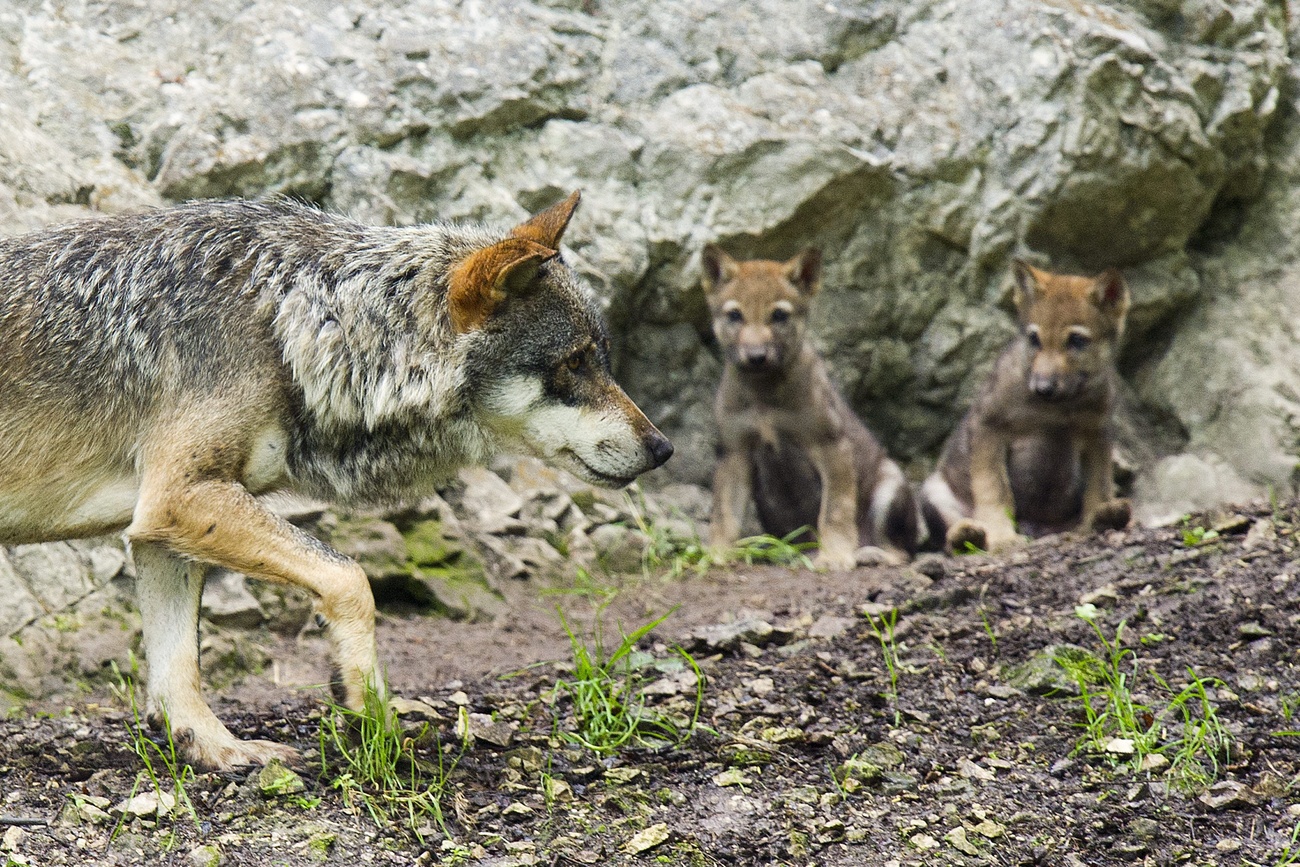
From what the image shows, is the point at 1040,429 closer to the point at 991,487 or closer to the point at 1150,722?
the point at 991,487

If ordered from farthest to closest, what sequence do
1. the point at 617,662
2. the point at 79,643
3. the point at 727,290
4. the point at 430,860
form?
the point at 727,290, the point at 79,643, the point at 617,662, the point at 430,860

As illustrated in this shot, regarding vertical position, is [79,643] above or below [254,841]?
below

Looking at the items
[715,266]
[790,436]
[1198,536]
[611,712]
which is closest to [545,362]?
[611,712]

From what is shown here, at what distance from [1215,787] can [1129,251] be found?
21.0 ft

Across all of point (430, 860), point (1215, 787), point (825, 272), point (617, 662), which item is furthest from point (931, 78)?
point (430, 860)

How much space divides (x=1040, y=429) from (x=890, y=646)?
4.35 m

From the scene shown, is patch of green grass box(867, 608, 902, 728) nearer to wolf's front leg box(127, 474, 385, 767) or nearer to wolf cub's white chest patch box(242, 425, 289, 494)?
wolf's front leg box(127, 474, 385, 767)

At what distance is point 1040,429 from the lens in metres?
9.00

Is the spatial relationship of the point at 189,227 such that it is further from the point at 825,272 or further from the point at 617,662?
the point at 825,272

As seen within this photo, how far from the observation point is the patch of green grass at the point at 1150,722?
3965 millimetres

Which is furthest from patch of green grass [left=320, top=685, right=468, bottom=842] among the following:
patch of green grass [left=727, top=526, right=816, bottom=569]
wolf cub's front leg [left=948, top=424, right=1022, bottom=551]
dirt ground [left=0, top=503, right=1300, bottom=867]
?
wolf cub's front leg [left=948, top=424, right=1022, bottom=551]

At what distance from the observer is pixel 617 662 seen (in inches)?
200

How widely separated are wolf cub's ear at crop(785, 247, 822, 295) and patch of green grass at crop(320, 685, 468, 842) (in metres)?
5.32

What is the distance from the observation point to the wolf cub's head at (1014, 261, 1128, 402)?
28.0 ft
